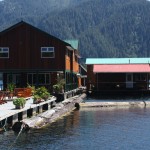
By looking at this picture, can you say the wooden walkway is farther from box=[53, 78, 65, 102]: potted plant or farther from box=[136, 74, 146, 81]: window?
box=[136, 74, 146, 81]: window

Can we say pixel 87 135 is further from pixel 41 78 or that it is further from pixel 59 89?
pixel 41 78

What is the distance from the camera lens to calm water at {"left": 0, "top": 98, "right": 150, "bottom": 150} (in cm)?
2253

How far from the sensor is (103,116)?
37.0 meters

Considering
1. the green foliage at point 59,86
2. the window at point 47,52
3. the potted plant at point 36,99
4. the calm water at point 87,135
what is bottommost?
the calm water at point 87,135

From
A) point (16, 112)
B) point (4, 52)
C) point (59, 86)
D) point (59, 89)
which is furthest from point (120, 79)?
point (16, 112)

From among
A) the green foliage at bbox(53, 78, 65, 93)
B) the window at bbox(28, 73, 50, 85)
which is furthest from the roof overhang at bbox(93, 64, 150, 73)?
the green foliage at bbox(53, 78, 65, 93)

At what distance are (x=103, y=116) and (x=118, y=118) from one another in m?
2.10

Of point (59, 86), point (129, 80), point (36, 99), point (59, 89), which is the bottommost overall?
point (36, 99)

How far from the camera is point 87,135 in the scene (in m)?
26.1

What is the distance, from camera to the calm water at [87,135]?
22.5 meters

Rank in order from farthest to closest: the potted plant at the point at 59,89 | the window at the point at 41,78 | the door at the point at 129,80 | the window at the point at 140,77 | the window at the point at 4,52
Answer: the window at the point at 140,77, the door at the point at 129,80, the window at the point at 41,78, the window at the point at 4,52, the potted plant at the point at 59,89

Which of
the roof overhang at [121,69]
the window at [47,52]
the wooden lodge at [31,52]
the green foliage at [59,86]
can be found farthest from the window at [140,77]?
the green foliage at [59,86]

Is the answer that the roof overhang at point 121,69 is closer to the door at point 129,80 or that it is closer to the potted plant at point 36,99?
the door at point 129,80

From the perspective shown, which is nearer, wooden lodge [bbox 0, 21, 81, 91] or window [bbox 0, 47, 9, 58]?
wooden lodge [bbox 0, 21, 81, 91]
